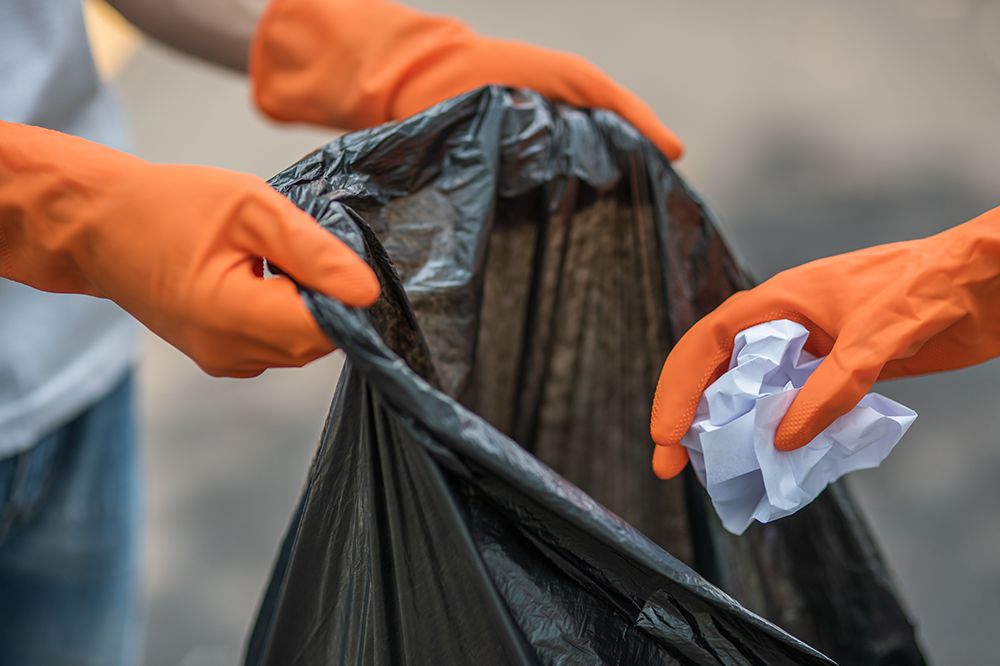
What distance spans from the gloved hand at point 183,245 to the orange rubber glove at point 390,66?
0.40 metres

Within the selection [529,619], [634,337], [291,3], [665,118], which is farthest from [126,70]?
[529,619]

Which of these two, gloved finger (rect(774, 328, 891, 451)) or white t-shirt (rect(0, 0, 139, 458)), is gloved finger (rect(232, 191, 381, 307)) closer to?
gloved finger (rect(774, 328, 891, 451))

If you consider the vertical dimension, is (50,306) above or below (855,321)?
below

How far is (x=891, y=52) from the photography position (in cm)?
302

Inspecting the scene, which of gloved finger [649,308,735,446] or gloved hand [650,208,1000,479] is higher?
gloved hand [650,208,1000,479]

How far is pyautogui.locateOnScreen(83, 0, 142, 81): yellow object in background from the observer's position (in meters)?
2.90

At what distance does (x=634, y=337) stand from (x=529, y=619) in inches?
14.1

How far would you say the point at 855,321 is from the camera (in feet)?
1.65

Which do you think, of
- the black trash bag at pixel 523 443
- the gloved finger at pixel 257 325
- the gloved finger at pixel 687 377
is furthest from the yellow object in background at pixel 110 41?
the gloved finger at pixel 687 377

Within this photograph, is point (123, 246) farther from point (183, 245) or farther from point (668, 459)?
point (668, 459)

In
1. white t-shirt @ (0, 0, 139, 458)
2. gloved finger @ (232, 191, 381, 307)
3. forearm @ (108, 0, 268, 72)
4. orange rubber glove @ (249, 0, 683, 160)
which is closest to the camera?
gloved finger @ (232, 191, 381, 307)

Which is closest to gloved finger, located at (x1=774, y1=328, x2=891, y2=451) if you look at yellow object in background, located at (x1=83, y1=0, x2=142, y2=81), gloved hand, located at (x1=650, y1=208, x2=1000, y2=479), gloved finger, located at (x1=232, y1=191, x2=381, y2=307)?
gloved hand, located at (x1=650, y1=208, x2=1000, y2=479)

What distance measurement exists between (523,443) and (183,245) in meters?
0.46

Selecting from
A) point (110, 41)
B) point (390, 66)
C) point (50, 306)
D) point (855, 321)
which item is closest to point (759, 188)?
point (390, 66)
